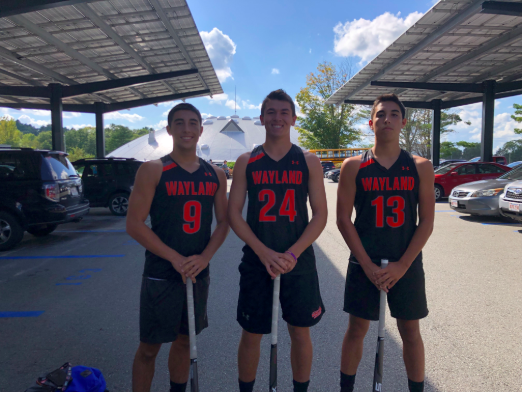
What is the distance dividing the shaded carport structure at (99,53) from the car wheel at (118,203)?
5.18 meters

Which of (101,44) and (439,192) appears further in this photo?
(439,192)

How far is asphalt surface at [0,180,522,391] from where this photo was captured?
272cm

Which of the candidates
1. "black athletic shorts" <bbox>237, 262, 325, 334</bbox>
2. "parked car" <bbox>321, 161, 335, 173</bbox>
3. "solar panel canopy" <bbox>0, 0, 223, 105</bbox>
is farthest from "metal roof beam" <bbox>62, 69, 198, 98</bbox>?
"parked car" <bbox>321, 161, 335, 173</bbox>

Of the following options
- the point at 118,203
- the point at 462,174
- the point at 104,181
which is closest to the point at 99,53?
the point at 104,181

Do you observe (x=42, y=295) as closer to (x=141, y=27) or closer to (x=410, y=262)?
(x=410, y=262)

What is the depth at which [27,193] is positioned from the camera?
7.02 m

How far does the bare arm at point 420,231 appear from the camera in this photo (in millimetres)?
2197

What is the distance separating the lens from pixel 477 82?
18.9 meters

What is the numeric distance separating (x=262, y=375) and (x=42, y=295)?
336 centimetres

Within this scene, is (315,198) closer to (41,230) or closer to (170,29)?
(41,230)

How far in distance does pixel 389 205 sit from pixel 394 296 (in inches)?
23.3

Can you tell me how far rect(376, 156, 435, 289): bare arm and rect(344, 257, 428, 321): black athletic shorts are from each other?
10 cm

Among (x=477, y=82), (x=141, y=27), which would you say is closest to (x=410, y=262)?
(x=141, y=27)

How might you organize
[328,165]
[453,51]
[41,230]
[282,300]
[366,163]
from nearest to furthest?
1. [282,300]
2. [366,163]
3. [41,230]
4. [453,51]
5. [328,165]
